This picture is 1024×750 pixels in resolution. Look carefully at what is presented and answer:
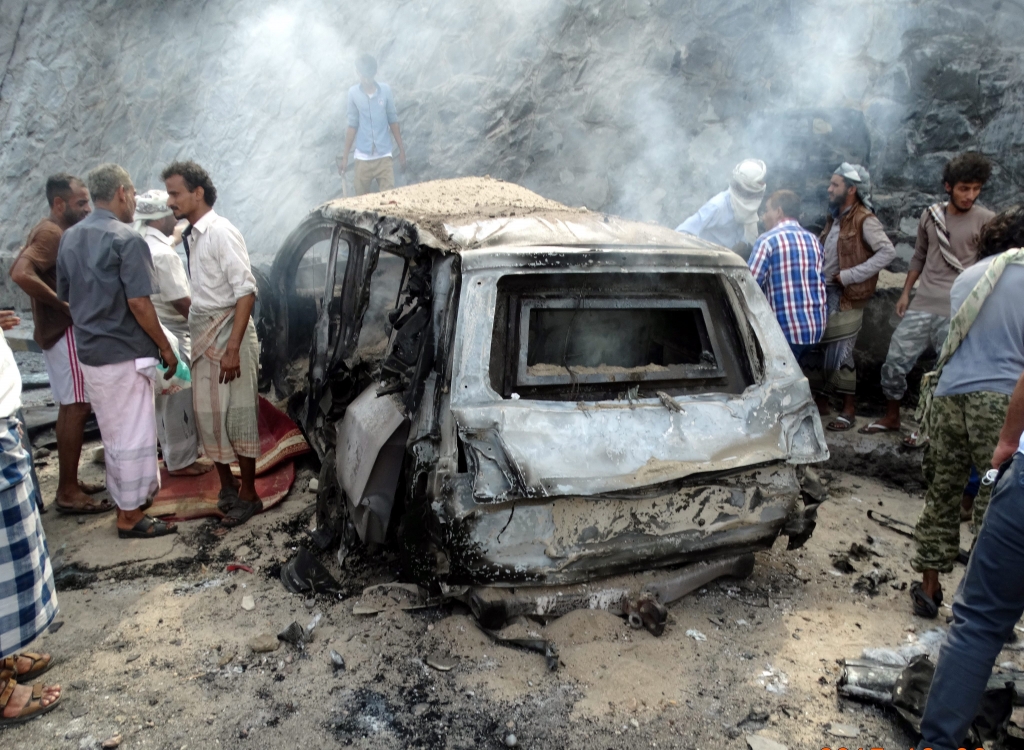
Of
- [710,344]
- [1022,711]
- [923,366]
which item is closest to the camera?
[1022,711]

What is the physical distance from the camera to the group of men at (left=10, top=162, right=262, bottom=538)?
3.81m

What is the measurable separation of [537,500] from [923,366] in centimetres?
461

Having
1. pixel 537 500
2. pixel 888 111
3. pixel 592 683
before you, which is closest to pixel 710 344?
pixel 537 500

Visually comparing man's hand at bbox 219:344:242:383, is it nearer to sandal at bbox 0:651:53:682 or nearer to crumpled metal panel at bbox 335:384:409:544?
crumpled metal panel at bbox 335:384:409:544

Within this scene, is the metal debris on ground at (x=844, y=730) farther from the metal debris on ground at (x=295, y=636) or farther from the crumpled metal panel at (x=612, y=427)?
the metal debris on ground at (x=295, y=636)

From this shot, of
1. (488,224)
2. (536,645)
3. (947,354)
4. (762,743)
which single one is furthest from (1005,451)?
(488,224)

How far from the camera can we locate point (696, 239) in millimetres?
3650

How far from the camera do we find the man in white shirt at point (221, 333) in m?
4.04

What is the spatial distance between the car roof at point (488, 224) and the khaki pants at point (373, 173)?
3.64m

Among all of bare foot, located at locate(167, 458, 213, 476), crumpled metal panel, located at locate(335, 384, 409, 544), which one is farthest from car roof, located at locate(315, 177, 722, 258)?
bare foot, located at locate(167, 458, 213, 476)

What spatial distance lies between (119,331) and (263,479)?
141 cm

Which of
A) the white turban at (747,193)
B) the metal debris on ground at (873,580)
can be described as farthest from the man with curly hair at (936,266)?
the metal debris on ground at (873,580)

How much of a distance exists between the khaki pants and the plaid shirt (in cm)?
448

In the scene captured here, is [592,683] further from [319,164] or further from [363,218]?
[319,164]
